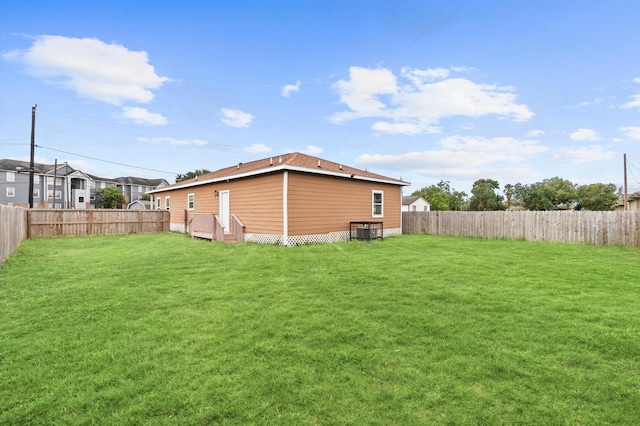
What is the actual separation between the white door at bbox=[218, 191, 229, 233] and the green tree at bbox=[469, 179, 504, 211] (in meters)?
48.0

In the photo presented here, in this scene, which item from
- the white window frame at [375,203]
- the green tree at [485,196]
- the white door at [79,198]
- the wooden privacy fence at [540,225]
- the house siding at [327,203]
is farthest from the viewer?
the green tree at [485,196]

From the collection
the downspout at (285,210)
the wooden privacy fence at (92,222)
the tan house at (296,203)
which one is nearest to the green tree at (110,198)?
the wooden privacy fence at (92,222)

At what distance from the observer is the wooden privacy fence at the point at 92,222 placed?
51.5ft

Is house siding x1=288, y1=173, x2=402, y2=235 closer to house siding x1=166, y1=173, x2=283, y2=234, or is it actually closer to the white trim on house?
the white trim on house

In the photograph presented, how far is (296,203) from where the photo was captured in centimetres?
1166

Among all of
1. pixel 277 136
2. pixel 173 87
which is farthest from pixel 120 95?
pixel 277 136

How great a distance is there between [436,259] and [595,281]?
3200 mm

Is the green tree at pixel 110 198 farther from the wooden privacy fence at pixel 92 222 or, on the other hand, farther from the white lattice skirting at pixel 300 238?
the white lattice skirting at pixel 300 238

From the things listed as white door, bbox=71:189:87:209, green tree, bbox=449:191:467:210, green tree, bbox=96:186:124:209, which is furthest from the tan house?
green tree, bbox=449:191:467:210

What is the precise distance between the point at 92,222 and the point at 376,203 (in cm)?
1542

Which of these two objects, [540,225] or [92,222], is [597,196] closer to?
[540,225]

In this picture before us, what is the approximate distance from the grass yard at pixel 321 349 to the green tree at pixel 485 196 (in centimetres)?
5172

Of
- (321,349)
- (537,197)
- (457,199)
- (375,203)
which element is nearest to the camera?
(321,349)

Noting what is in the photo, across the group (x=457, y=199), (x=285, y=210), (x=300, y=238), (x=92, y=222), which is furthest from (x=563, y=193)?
(x=92, y=222)
